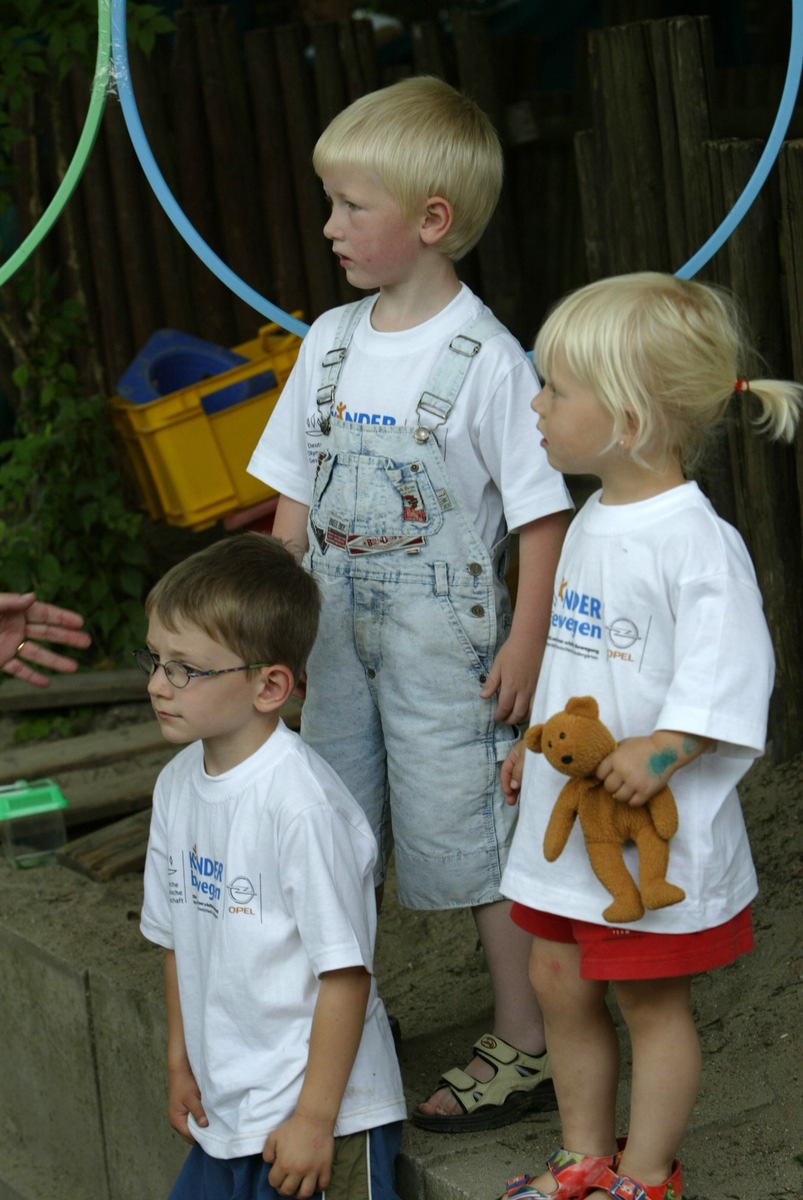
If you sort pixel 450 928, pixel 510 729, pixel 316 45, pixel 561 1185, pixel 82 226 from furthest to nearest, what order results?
pixel 82 226, pixel 316 45, pixel 450 928, pixel 510 729, pixel 561 1185

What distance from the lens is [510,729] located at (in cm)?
270

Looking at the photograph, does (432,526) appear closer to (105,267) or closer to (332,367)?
(332,367)

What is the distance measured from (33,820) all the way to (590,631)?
2592mm

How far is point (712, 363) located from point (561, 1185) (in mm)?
1190

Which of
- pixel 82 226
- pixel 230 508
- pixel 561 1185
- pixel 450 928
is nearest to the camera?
pixel 561 1185

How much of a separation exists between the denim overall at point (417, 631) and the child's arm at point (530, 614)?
58 mm

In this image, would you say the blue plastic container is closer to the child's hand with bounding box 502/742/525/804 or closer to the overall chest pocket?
the overall chest pocket

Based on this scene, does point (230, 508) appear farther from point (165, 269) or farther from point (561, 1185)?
point (561, 1185)

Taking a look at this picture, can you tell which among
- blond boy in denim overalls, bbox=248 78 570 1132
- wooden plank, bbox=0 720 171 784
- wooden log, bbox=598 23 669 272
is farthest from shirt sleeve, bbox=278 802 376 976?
wooden plank, bbox=0 720 171 784

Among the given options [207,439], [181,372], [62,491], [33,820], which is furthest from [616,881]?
[181,372]

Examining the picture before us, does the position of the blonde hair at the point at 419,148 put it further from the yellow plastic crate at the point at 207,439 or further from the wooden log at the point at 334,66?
the wooden log at the point at 334,66

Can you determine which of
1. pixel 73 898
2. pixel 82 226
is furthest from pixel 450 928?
pixel 82 226

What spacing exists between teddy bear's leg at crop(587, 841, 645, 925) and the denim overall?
548 millimetres

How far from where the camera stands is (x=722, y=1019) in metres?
2.94
